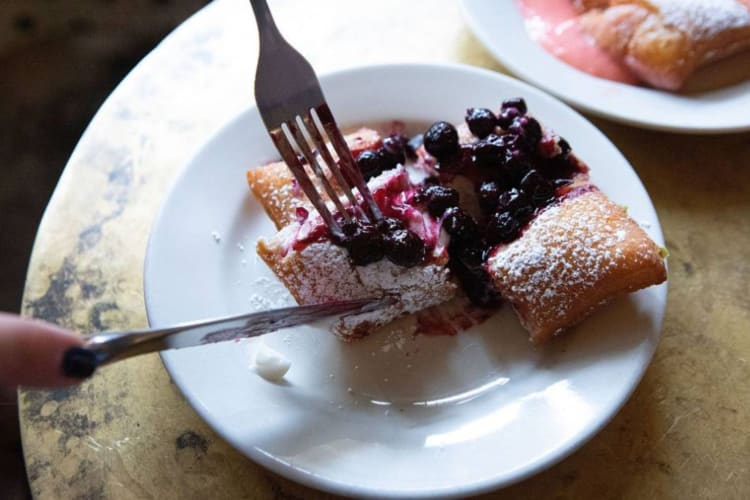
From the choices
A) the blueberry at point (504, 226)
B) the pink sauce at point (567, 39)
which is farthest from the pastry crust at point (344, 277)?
the pink sauce at point (567, 39)

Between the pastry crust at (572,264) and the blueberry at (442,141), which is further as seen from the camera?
the blueberry at (442,141)

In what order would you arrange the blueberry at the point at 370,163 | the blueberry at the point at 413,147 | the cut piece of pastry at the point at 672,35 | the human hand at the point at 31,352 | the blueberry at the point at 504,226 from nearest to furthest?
the human hand at the point at 31,352
the blueberry at the point at 504,226
the blueberry at the point at 370,163
the blueberry at the point at 413,147
the cut piece of pastry at the point at 672,35

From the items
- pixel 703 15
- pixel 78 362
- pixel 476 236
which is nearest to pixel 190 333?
pixel 78 362

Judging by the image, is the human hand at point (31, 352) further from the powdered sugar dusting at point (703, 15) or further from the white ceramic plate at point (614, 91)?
Answer: the powdered sugar dusting at point (703, 15)

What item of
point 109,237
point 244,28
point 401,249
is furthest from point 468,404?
point 244,28

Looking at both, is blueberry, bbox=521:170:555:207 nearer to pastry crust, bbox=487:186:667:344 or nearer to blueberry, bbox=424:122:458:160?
pastry crust, bbox=487:186:667:344

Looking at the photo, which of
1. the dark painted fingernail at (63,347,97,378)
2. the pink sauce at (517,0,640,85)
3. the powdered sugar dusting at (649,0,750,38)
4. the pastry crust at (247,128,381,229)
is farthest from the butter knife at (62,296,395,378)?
the powdered sugar dusting at (649,0,750,38)
